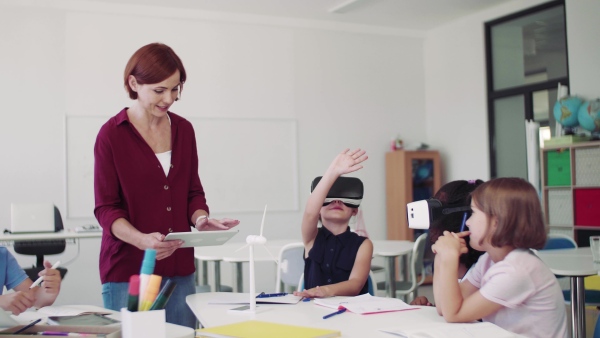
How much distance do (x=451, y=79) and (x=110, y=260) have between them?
6.26 metres

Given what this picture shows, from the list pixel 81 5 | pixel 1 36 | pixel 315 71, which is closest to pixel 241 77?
pixel 315 71

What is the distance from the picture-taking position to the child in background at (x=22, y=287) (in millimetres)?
1742

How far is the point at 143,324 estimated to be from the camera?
1202 mm

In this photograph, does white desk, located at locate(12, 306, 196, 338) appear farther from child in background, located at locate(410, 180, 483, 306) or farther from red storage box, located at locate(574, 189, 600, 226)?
red storage box, located at locate(574, 189, 600, 226)

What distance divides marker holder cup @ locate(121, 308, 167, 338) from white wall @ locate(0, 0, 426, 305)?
535 centimetres

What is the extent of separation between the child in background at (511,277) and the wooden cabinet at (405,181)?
220 inches

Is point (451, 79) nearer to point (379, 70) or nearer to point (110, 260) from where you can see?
point (379, 70)

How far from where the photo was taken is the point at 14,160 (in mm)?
6031

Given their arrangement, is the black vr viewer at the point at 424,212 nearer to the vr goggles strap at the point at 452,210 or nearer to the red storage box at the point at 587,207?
the vr goggles strap at the point at 452,210

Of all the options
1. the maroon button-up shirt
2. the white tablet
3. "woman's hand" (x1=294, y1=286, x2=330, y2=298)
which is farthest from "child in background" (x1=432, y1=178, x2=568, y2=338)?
the maroon button-up shirt

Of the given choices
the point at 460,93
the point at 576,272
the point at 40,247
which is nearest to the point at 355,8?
the point at 460,93

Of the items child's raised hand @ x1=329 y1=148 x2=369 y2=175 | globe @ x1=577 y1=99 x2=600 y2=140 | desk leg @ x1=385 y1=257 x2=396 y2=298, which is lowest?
desk leg @ x1=385 y1=257 x2=396 y2=298

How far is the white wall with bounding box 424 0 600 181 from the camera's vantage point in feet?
23.5

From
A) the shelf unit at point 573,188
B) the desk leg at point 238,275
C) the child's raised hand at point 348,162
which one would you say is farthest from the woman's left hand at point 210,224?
the shelf unit at point 573,188
